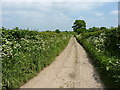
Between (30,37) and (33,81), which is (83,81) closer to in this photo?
(33,81)

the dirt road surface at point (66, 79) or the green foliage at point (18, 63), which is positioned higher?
the green foliage at point (18, 63)

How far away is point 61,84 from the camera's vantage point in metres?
8.83

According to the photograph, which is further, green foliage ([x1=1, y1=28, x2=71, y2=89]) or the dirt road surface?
the dirt road surface

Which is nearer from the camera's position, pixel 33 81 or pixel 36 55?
pixel 33 81

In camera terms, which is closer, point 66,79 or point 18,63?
point 18,63

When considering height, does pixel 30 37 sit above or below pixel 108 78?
above

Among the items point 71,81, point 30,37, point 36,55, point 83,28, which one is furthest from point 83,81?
point 83,28

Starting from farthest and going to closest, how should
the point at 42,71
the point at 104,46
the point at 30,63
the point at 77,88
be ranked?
the point at 104,46
the point at 42,71
the point at 30,63
the point at 77,88

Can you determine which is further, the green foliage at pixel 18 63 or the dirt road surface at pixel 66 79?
the dirt road surface at pixel 66 79

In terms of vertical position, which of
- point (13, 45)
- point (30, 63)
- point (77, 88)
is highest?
point (13, 45)

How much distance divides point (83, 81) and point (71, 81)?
0.61m

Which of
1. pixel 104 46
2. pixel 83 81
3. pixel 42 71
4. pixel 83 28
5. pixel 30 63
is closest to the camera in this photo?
pixel 83 81

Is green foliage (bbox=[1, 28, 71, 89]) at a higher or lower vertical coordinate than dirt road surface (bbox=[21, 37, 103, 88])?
higher

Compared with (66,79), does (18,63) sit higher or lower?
higher
